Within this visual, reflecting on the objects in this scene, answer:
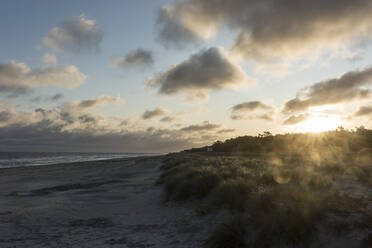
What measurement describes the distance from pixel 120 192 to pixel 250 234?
1128 centimetres

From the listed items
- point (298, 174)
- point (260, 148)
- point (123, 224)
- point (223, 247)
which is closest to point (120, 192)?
point (123, 224)

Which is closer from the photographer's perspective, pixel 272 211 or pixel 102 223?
pixel 272 211

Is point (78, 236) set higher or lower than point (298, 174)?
lower

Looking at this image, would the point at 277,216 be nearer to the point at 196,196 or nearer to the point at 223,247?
the point at 223,247

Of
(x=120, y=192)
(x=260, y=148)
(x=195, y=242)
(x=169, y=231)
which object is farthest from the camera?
(x=260, y=148)

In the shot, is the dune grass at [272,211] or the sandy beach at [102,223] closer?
the dune grass at [272,211]

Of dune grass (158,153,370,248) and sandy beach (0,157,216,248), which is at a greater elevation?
dune grass (158,153,370,248)

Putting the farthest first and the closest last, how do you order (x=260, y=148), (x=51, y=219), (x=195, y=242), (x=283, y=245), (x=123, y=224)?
(x=260, y=148) < (x=51, y=219) < (x=123, y=224) < (x=195, y=242) < (x=283, y=245)

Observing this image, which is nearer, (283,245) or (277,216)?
(283,245)

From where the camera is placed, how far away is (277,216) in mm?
6484

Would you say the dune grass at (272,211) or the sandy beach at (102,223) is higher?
the dune grass at (272,211)

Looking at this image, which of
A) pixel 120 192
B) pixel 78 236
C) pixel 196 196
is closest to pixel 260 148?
pixel 120 192

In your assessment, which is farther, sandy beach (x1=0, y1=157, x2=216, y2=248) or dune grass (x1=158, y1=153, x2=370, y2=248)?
→ sandy beach (x1=0, y1=157, x2=216, y2=248)

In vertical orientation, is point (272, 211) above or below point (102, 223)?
above
